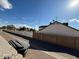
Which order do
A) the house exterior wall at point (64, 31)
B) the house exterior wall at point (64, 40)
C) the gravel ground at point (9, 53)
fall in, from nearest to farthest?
Answer: the gravel ground at point (9, 53), the house exterior wall at point (64, 40), the house exterior wall at point (64, 31)

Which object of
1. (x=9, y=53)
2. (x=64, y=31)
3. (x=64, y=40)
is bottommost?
(x=9, y=53)

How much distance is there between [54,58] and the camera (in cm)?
984

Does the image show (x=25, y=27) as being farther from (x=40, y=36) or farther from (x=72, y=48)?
(x=72, y=48)

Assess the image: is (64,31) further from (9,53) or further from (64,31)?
(9,53)

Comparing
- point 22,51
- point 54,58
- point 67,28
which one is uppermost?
point 67,28

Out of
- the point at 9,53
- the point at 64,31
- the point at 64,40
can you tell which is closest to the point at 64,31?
the point at 64,31

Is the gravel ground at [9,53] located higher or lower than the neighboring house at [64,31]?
lower

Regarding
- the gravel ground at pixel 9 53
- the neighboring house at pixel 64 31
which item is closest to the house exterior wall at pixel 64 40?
the neighboring house at pixel 64 31

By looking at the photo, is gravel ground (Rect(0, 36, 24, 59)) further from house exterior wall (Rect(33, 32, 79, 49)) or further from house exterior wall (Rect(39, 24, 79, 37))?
house exterior wall (Rect(39, 24, 79, 37))

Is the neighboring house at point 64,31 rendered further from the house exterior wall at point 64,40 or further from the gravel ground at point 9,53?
the gravel ground at point 9,53

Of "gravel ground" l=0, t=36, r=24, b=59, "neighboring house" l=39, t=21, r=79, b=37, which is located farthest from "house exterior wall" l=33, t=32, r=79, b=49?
Result: "gravel ground" l=0, t=36, r=24, b=59

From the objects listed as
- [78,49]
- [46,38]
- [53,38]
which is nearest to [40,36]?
[46,38]

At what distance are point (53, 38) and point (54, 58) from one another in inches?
389

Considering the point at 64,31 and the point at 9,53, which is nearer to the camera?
the point at 9,53
